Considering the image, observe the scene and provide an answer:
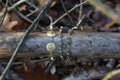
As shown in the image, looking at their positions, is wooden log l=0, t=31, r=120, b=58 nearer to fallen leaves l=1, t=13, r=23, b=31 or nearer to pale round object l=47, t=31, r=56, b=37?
pale round object l=47, t=31, r=56, b=37

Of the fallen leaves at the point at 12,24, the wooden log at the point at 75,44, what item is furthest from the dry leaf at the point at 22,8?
the wooden log at the point at 75,44

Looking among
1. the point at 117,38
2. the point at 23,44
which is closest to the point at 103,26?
the point at 117,38

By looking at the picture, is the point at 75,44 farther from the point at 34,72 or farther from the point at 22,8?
the point at 22,8

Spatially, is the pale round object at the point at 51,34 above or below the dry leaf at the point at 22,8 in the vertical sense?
below

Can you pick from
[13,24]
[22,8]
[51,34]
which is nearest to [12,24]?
[13,24]

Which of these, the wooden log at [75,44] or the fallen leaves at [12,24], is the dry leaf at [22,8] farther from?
the wooden log at [75,44]

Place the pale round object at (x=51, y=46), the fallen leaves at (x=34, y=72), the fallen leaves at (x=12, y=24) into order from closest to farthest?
the pale round object at (x=51, y=46) < the fallen leaves at (x=34, y=72) < the fallen leaves at (x=12, y=24)

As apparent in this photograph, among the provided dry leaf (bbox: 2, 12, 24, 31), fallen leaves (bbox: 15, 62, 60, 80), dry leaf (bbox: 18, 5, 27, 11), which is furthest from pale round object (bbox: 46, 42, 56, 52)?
dry leaf (bbox: 18, 5, 27, 11)

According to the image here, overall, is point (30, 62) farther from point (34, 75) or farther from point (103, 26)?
point (103, 26)

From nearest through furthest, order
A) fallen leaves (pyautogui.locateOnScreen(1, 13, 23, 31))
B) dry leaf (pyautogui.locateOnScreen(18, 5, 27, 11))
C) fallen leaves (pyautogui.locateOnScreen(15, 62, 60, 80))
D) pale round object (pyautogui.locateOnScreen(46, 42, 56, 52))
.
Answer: pale round object (pyautogui.locateOnScreen(46, 42, 56, 52)), fallen leaves (pyautogui.locateOnScreen(15, 62, 60, 80)), fallen leaves (pyautogui.locateOnScreen(1, 13, 23, 31)), dry leaf (pyautogui.locateOnScreen(18, 5, 27, 11))
